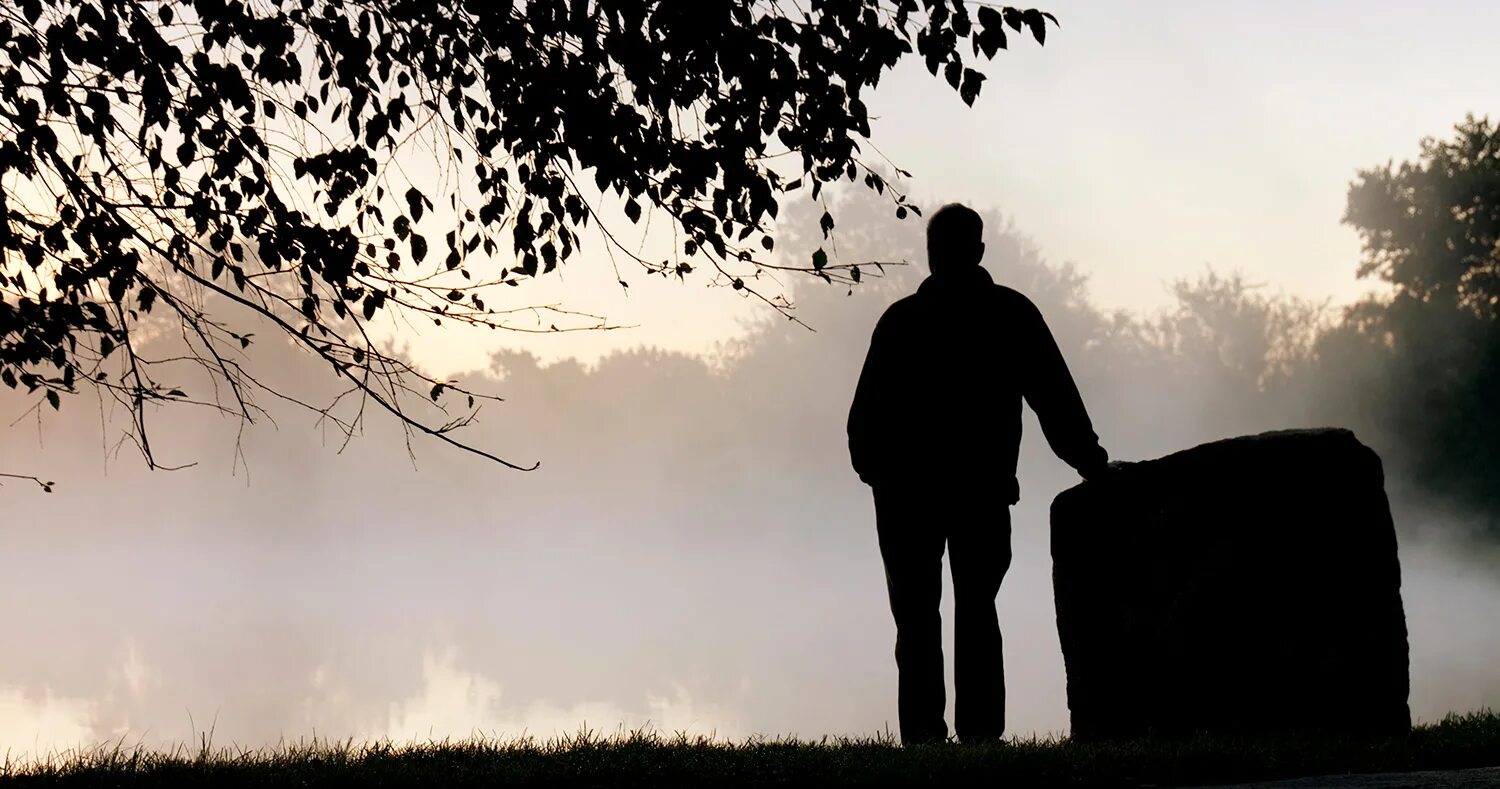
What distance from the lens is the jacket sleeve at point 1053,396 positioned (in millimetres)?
7387

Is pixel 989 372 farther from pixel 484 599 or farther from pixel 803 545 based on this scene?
pixel 803 545

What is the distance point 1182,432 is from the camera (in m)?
70.1

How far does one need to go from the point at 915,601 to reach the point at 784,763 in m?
1.44

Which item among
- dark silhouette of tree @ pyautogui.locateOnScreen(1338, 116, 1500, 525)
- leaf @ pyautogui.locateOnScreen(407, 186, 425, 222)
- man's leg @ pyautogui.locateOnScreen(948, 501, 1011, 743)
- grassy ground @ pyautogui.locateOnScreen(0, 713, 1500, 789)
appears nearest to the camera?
grassy ground @ pyautogui.locateOnScreen(0, 713, 1500, 789)

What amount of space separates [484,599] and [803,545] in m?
32.3

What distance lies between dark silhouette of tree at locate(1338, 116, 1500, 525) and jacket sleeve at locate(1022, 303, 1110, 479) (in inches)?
1577

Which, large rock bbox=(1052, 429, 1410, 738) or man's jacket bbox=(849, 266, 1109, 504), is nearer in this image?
large rock bbox=(1052, 429, 1410, 738)

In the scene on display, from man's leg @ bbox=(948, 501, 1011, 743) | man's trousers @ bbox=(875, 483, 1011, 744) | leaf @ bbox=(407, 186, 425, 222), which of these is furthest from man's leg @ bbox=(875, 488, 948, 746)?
leaf @ bbox=(407, 186, 425, 222)

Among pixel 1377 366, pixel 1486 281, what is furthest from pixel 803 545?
pixel 1486 281

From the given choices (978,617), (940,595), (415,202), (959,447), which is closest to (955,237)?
(959,447)

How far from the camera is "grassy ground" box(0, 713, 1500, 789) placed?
615 centimetres

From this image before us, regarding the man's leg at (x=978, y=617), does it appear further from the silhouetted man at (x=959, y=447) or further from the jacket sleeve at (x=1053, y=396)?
the jacket sleeve at (x=1053, y=396)

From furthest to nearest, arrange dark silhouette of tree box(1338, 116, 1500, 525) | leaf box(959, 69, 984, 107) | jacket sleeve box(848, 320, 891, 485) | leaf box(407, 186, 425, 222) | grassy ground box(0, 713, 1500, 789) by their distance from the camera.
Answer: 1. dark silhouette of tree box(1338, 116, 1500, 525)
2. jacket sleeve box(848, 320, 891, 485)
3. leaf box(407, 186, 425, 222)
4. leaf box(959, 69, 984, 107)
5. grassy ground box(0, 713, 1500, 789)

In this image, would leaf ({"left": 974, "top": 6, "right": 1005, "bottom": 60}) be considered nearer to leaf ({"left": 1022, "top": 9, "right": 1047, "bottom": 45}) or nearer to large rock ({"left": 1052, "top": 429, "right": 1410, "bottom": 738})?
leaf ({"left": 1022, "top": 9, "right": 1047, "bottom": 45})
